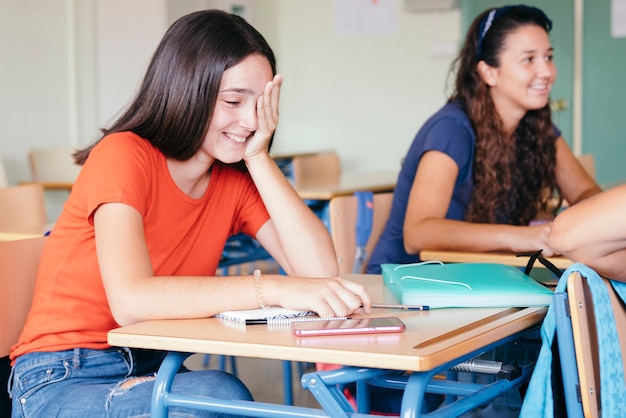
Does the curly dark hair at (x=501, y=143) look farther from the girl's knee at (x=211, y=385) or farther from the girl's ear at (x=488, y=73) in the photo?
the girl's knee at (x=211, y=385)

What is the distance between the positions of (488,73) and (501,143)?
0.24 metres

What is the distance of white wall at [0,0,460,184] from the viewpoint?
541 centimetres

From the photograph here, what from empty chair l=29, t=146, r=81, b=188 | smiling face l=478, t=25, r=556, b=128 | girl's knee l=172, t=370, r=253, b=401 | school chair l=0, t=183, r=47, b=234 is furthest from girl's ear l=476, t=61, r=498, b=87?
empty chair l=29, t=146, r=81, b=188

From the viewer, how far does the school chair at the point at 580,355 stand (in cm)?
142

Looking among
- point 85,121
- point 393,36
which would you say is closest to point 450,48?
point 393,36

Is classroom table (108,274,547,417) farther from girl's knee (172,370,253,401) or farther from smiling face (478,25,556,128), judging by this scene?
smiling face (478,25,556,128)

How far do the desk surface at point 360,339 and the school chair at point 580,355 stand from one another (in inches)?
2.3

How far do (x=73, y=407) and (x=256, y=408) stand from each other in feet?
1.09

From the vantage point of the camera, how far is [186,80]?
1655 millimetres

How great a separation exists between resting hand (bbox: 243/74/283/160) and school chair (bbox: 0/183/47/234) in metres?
1.35

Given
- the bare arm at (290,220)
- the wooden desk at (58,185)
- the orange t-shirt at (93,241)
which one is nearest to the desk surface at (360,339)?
the orange t-shirt at (93,241)

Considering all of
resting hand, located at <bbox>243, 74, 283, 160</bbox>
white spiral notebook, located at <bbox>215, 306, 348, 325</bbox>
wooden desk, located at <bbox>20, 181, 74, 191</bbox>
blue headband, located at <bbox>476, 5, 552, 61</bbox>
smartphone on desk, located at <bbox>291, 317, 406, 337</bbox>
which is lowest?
wooden desk, located at <bbox>20, 181, 74, 191</bbox>

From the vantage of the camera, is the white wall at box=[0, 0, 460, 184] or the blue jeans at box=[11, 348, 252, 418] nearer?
the blue jeans at box=[11, 348, 252, 418]

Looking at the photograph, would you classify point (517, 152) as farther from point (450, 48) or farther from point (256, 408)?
point (450, 48)
